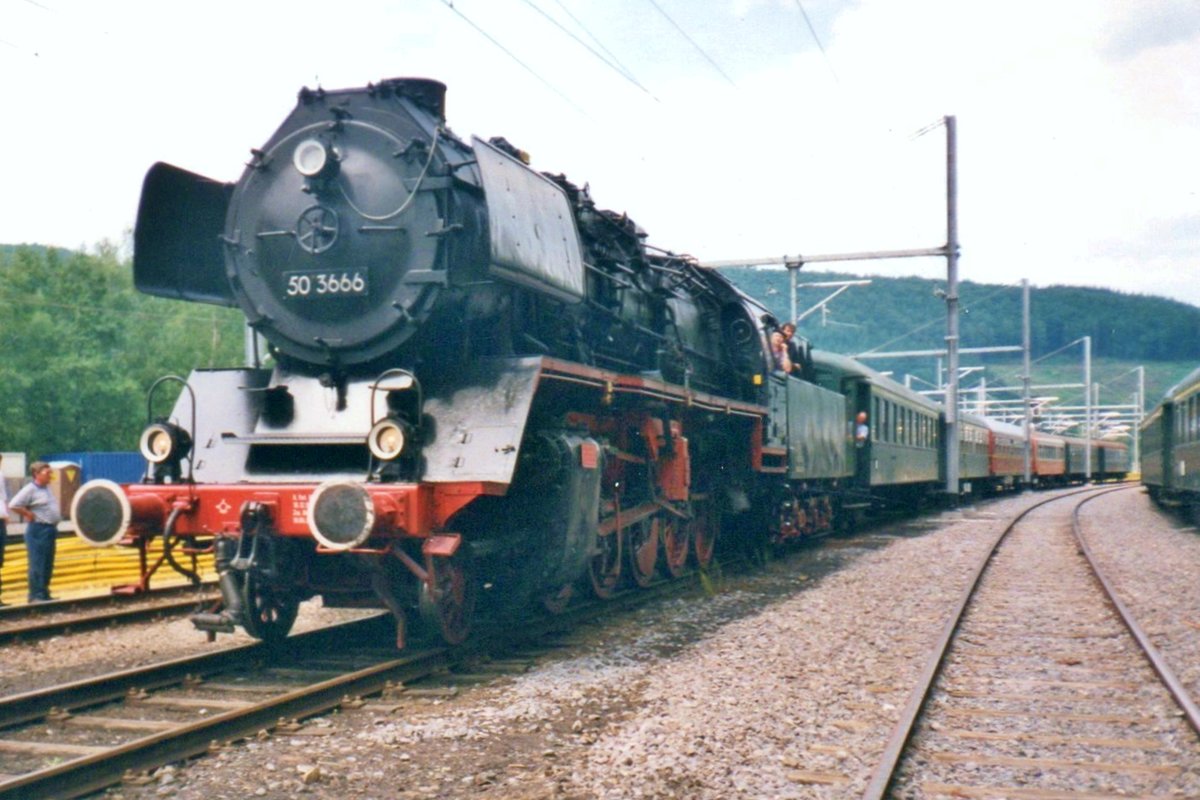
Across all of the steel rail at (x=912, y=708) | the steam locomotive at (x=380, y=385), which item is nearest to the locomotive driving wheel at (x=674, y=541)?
→ the steam locomotive at (x=380, y=385)

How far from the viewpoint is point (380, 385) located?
662 cm

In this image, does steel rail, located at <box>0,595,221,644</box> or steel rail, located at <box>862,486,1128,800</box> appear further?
steel rail, located at <box>0,595,221,644</box>

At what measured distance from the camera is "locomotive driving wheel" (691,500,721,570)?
1135 cm

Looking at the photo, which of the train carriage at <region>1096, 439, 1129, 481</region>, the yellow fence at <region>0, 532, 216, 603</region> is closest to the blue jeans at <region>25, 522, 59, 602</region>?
the yellow fence at <region>0, 532, 216, 603</region>

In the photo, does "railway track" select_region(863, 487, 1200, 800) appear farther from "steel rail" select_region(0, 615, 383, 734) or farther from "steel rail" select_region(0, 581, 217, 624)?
"steel rail" select_region(0, 581, 217, 624)

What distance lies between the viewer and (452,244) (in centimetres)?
669

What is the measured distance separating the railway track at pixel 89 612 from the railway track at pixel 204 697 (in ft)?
3.44

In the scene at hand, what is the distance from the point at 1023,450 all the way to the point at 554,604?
35394 mm

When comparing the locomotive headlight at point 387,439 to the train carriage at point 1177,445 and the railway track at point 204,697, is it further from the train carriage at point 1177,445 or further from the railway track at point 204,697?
the train carriage at point 1177,445

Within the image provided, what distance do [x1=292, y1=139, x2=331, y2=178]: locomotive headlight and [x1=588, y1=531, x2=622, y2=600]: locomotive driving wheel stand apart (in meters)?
3.61

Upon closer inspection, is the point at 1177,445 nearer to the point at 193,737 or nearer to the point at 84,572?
the point at 84,572

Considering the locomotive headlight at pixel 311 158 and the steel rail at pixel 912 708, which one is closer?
the steel rail at pixel 912 708

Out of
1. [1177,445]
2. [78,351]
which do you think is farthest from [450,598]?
[78,351]

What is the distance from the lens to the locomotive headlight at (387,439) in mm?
6285
